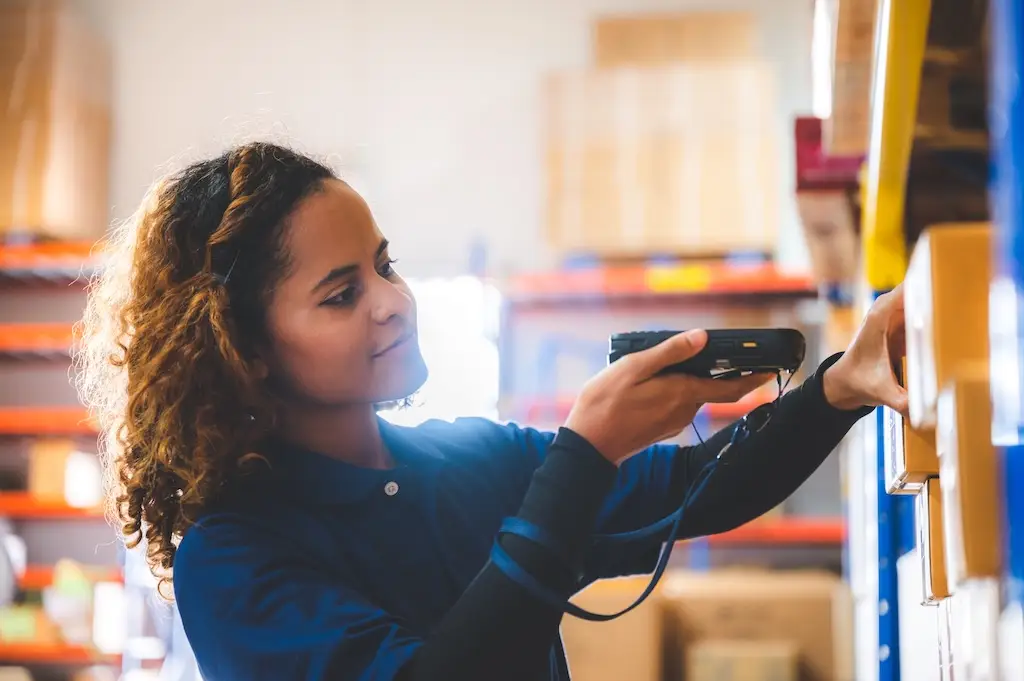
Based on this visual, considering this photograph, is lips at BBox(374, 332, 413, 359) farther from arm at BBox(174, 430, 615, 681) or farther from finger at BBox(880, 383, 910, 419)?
finger at BBox(880, 383, 910, 419)

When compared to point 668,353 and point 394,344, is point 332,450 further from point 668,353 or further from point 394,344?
point 668,353

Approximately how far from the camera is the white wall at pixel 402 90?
192 inches

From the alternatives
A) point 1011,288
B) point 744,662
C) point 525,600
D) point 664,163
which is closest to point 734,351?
point 525,600

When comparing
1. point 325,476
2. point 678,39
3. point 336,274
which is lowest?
point 325,476

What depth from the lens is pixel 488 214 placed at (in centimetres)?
490

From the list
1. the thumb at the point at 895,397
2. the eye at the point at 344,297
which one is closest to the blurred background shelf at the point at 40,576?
the eye at the point at 344,297

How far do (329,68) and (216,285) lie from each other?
4.24 meters

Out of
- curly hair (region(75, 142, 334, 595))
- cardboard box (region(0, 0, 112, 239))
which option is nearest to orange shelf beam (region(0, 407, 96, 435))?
cardboard box (region(0, 0, 112, 239))

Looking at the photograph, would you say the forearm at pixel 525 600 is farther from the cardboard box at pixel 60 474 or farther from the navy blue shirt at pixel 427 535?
the cardboard box at pixel 60 474

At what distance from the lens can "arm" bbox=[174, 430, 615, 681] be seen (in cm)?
87

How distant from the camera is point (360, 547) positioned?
3.65 ft

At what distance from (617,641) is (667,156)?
1855 millimetres

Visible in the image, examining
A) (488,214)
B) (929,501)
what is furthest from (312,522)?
(488,214)

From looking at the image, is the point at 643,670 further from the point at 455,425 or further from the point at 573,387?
the point at 455,425
